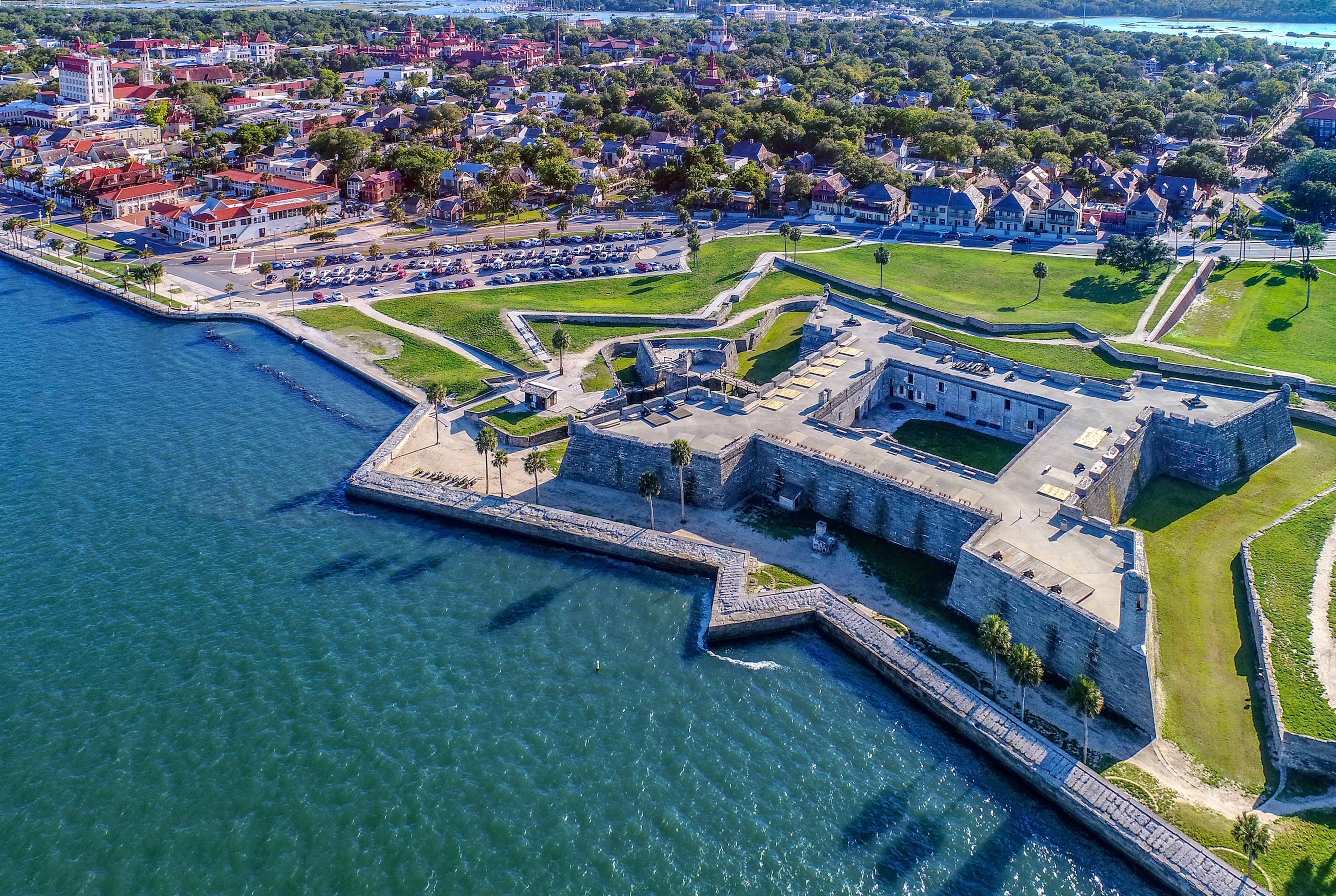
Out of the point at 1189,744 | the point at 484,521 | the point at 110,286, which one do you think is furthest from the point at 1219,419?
the point at 110,286

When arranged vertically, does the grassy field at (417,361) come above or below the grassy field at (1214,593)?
above

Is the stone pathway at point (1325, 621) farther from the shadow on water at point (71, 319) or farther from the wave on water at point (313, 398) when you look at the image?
the shadow on water at point (71, 319)

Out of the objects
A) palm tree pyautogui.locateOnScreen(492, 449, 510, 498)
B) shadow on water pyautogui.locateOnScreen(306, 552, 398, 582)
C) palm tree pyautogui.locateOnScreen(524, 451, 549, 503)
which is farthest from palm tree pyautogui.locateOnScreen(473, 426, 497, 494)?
shadow on water pyautogui.locateOnScreen(306, 552, 398, 582)

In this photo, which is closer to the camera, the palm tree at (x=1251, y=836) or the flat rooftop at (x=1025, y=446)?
the palm tree at (x=1251, y=836)

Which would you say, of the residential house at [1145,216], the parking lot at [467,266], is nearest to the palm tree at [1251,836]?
the parking lot at [467,266]

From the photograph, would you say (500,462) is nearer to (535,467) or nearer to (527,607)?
(535,467)

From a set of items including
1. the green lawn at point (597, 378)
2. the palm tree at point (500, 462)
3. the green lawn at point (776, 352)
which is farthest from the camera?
the green lawn at point (776, 352)
